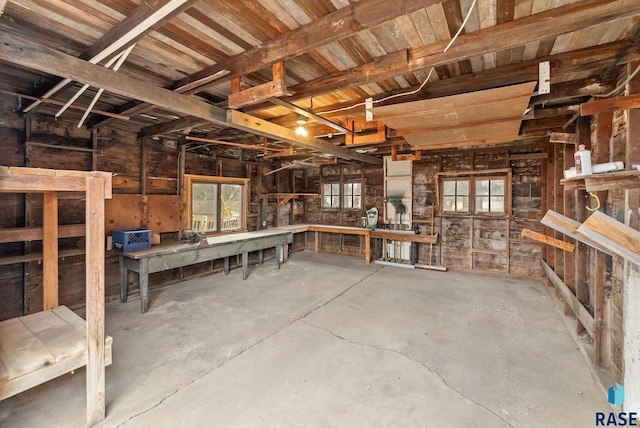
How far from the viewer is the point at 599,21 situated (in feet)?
4.56

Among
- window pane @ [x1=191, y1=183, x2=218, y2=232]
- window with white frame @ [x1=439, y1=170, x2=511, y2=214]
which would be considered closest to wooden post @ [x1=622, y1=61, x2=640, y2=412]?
window with white frame @ [x1=439, y1=170, x2=511, y2=214]

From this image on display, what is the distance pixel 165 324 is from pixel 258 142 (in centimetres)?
305

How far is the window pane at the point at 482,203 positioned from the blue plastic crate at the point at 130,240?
18.8 feet

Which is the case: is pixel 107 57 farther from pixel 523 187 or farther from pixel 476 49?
pixel 523 187

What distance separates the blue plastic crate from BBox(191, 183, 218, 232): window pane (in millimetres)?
1152

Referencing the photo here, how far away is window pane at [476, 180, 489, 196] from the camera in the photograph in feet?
17.6

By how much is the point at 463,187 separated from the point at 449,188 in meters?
0.26

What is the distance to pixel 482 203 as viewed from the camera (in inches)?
213

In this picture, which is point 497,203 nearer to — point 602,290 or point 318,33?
point 602,290

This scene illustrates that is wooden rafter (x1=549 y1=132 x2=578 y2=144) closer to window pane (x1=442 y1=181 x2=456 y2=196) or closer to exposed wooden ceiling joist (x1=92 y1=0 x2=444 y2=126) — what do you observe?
exposed wooden ceiling joist (x1=92 y1=0 x2=444 y2=126)

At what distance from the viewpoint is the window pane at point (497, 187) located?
5255mm

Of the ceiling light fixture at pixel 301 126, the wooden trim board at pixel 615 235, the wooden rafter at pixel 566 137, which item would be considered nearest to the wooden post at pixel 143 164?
the ceiling light fixture at pixel 301 126

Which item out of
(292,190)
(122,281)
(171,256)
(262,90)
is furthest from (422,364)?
(292,190)

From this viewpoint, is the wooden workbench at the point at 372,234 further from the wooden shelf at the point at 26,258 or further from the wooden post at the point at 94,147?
the wooden shelf at the point at 26,258
